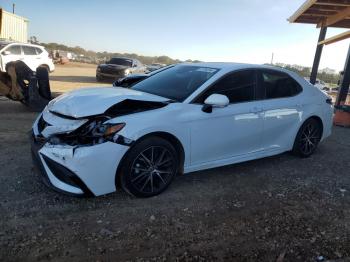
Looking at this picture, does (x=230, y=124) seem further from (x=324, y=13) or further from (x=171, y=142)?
(x=324, y=13)

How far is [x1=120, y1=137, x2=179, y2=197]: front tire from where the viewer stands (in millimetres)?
3725

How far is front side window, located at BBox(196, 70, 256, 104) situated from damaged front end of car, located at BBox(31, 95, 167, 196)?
124 centimetres

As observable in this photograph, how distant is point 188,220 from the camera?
3.62 metres

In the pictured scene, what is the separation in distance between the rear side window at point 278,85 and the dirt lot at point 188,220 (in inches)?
48.1

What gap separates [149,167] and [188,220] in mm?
737

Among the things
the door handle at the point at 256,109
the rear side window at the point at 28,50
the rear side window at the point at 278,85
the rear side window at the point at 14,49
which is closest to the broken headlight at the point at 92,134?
the door handle at the point at 256,109

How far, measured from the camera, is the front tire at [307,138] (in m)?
5.76

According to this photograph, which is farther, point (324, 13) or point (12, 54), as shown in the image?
point (12, 54)

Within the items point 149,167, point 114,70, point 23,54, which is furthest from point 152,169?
point 114,70

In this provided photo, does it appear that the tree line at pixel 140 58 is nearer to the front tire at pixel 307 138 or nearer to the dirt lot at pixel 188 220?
the front tire at pixel 307 138

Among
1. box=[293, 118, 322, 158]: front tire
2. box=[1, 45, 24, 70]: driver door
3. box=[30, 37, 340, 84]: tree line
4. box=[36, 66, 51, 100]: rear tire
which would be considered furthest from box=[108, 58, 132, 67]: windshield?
box=[30, 37, 340, 84]: tree line

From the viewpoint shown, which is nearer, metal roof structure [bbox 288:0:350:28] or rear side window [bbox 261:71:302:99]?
rear side window [bbox 261:71:302:99]

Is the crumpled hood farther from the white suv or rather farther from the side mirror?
the white suv

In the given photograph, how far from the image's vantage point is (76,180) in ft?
11.4
